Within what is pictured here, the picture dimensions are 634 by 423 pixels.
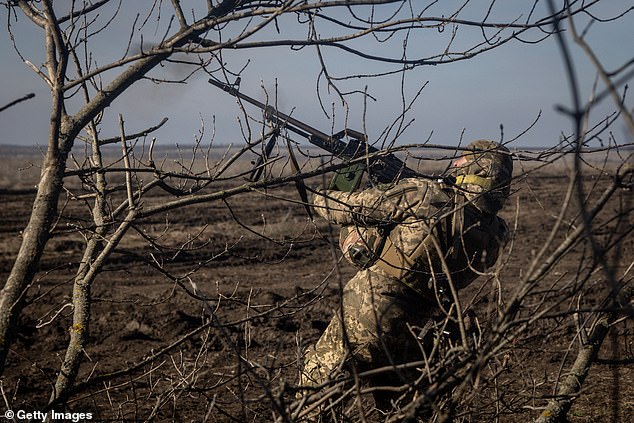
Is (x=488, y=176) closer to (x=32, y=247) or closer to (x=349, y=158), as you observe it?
(x=349, y=158)

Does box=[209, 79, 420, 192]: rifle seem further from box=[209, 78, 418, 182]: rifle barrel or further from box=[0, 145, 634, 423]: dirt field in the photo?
box=[0, 145, 634, 423]: dirt field

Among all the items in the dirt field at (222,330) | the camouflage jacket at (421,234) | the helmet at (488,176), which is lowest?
the dirt field at (222,330)

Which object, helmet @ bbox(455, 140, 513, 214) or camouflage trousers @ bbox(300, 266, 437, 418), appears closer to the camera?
helmet @ bbox(455, 140, 513, 214)

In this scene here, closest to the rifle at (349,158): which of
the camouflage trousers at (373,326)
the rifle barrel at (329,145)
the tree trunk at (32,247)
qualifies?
the rifle barrel at (329,145)

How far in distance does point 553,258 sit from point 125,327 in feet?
21.4

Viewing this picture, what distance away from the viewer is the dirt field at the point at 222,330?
2787 mm

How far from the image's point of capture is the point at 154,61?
259 centimetres

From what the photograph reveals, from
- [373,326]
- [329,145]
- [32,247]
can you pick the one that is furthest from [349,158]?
[32,247]

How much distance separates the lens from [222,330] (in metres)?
1.83

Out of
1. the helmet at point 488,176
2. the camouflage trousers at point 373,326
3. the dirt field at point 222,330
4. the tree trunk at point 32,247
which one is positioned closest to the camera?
the tree trunk at point 32,247

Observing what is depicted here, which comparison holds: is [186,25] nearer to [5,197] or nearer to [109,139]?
[109,139]

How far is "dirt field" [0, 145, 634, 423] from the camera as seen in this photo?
110 inches

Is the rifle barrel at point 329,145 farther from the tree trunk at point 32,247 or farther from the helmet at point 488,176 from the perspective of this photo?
the tree trunk at point 32,247

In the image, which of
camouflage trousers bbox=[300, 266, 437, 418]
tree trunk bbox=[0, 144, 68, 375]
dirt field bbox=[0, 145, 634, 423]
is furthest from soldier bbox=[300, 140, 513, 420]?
tree trunk bbox=[0, 144, 68, 375]
